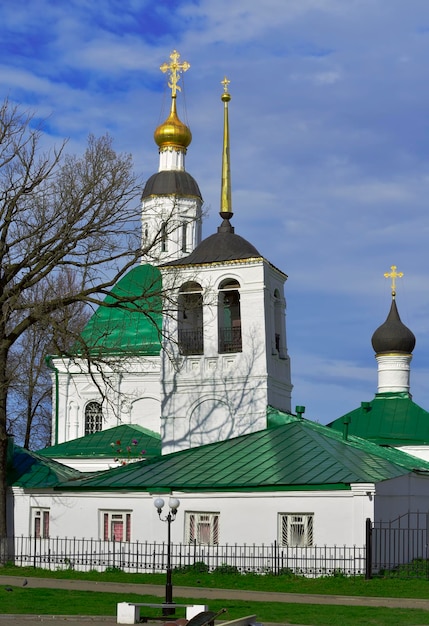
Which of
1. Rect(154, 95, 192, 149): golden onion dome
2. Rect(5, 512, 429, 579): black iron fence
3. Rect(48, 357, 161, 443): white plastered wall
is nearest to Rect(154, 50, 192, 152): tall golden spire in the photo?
Rect(154, 95, 192, 149): golden onion dome

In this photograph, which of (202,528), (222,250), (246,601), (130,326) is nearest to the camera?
(246,601)

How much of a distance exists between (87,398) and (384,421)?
11188 mm

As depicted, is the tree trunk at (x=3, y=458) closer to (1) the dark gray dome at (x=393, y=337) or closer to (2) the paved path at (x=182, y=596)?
(2) the paved path at (x=182, y=596)

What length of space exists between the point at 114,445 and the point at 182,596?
1637cm

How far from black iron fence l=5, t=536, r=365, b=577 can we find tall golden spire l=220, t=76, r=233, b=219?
10.1 m

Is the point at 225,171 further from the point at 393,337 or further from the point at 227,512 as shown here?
the point at 393,337

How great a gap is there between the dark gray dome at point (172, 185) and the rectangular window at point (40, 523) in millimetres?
17392

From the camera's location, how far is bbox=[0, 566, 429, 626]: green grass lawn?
16516 millimetres

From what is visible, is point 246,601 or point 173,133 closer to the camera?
point 246,601

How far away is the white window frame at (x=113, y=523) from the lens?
26.0 meters

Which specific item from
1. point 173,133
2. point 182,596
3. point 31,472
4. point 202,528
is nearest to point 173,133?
A: point 173,133

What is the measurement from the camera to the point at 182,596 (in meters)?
19.9

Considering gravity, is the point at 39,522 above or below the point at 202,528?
below

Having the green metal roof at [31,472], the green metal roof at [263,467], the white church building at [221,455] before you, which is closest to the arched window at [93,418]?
the white church building at [221,455]
